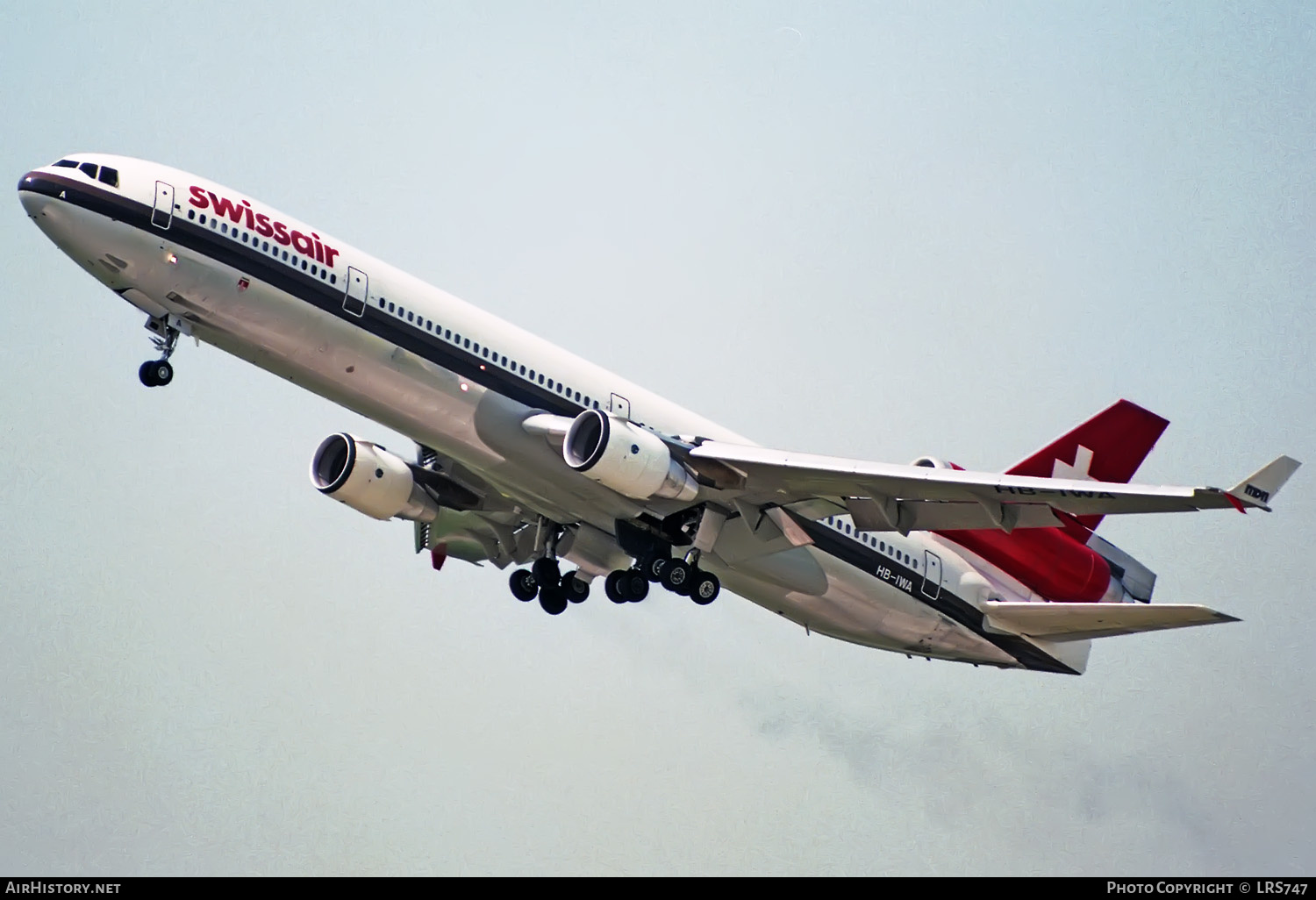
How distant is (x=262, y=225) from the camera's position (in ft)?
106

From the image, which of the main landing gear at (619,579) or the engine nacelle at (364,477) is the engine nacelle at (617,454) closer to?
the main landing gear at (619,579)

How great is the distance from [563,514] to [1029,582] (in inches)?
479

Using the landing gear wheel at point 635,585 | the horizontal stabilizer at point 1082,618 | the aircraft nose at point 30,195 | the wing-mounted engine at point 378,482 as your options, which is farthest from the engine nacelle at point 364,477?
the horizontal stabilizer at point 1082,618

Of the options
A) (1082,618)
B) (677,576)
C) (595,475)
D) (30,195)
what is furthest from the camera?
(1082,618)

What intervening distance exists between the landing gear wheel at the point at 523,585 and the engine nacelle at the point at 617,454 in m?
8.08

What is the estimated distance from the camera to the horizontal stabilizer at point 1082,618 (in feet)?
118

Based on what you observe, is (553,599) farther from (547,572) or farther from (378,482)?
(378,482)

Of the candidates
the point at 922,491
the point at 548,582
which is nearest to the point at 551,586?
the point at 548,582

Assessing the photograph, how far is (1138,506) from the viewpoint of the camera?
99.2 feet

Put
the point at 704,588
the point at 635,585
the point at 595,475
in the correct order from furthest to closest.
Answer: the point at 635,585 → the point at 704,588 → the point at 595,475

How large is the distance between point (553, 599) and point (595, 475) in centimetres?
874

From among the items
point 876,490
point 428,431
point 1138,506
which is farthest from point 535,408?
point 1138,506

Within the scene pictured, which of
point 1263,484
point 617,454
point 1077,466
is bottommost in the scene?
point 1263,484

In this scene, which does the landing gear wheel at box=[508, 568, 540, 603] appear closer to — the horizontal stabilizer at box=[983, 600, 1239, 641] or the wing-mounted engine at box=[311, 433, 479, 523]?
the wing-mounted engine at box=[311, 433, 479, 523]
